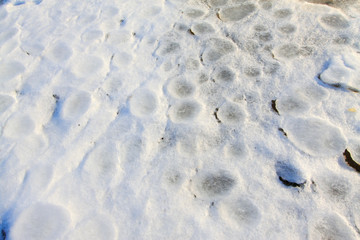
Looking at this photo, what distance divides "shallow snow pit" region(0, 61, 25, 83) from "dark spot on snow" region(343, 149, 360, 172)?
1387mm

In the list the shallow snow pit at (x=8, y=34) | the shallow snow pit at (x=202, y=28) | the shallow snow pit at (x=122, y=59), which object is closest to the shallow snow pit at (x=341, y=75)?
the shallow snow pit at (x=202, y=28)

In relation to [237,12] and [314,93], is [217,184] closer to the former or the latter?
[314,93]

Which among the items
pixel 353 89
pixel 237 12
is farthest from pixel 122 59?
pixel 353 89

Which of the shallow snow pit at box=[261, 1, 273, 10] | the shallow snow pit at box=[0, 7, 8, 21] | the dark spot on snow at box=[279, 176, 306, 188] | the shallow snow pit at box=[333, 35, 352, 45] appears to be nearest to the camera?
the dark spot on snow at box=[279, 176, 306, 188]

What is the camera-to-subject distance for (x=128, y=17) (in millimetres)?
1585

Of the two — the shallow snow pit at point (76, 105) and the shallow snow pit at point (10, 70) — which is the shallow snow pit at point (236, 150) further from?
the shallow snow pit at point (10, 70)

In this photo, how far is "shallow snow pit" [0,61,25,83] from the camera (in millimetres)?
1325

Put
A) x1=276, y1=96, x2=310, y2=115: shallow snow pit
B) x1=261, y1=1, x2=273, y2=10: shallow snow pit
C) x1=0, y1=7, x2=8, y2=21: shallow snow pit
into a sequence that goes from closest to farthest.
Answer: x1=276, y1=96, x2=310, y2=115: shallow snow pit, x1=261, y1=1, x2=273, y2=10: shallow snow pit, x1=0, y1=7, x2=8, y2=21: shallow snow pit

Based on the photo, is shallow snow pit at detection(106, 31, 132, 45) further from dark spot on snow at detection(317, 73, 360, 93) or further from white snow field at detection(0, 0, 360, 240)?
dark spot on snow at detection(317, 73, 360, 93)

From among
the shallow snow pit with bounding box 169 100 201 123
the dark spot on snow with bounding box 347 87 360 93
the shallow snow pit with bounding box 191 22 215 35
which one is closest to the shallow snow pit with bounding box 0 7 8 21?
the shallow snow pit with bounding box 191 22 215 35

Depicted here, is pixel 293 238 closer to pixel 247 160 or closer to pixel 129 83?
pixel 247 160

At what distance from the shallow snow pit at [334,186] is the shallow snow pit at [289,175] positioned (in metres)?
0.06

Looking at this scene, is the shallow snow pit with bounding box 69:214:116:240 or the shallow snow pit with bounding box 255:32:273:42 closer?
the shallow snow pit with bounding box 69:214:116:240

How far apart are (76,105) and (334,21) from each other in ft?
4.15
